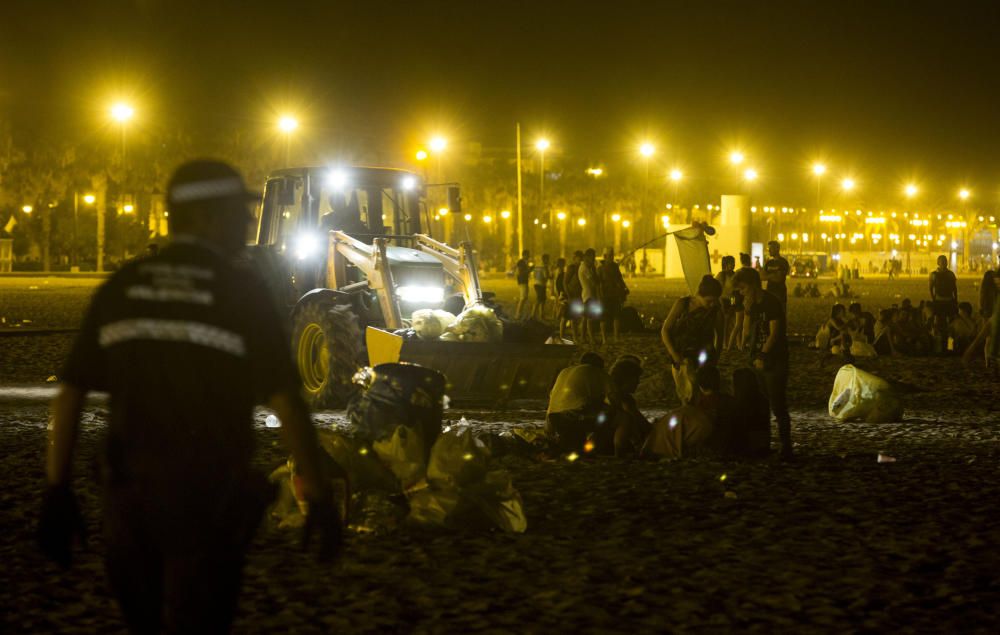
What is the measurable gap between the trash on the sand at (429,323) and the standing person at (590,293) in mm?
9049

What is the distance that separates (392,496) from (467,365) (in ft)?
20.2

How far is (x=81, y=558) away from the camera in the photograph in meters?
7.20

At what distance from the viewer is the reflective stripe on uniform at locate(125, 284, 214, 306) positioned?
3.67 m

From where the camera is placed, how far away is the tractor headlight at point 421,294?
52.5ft

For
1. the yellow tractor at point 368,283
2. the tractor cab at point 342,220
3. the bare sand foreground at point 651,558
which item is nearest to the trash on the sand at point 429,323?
the yellow tractor at point 368,283

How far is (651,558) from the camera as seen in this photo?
738cm

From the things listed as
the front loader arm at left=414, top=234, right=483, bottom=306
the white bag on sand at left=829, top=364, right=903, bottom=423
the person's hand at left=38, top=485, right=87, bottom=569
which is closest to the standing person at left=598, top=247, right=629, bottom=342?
the front loader arm at left=414, top=234, right=483, bottom=306

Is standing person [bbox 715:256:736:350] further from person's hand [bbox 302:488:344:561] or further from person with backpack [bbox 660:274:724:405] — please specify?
person's hand [bbox 302:488:344:561]

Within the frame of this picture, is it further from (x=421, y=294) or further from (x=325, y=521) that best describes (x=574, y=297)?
(x=325, y=521)

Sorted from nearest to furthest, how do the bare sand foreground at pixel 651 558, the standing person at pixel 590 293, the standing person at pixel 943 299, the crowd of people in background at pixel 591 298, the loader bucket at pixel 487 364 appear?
the bare sand foreground at pixel 651 558
the loader bucket at pixel 487 364
the standing person at pixel 943 299
the standing person at pixel 590 293
the crowd of people in background at pixel 591 298

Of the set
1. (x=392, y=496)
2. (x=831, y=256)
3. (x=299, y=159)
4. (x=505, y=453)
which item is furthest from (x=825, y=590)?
Result: (x=831, y=256)

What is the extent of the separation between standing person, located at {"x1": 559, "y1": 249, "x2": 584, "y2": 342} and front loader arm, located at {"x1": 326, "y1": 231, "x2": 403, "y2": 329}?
827 centimetres

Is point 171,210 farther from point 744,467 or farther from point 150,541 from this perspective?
point 744,467

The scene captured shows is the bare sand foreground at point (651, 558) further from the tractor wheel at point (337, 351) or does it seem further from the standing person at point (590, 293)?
the standing person at point (590, 293)
